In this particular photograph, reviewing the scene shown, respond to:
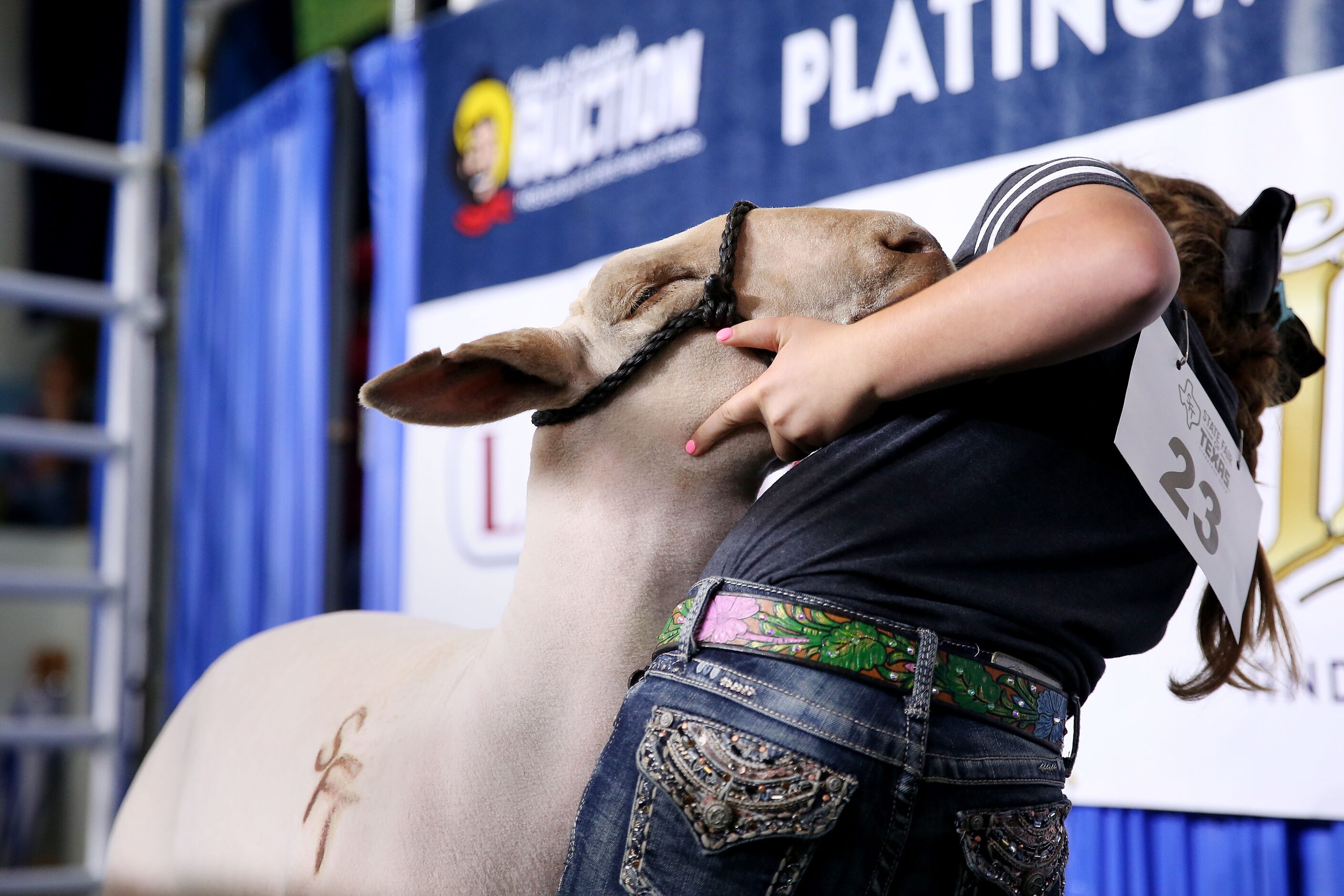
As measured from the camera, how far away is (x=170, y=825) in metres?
1.62

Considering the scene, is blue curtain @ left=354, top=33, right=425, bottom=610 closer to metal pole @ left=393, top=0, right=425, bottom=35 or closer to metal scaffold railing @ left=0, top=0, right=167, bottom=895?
metal pole @ left=393, top=0, right=425, bottom=35

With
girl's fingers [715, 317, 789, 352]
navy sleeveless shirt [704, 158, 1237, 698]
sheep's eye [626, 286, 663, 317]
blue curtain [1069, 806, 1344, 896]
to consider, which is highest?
sheep's eye [626, 286, 663, 317]

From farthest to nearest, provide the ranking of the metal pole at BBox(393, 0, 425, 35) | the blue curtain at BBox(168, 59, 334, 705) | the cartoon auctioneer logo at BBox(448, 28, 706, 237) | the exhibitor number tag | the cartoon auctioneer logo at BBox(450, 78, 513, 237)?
1. the metal pole at BBox(393, 0, 425, 35)
2. the blue curtain at BBox(168, 59, 334, 705)
3. the cartoon auctioneer logo at BBox(450, 78, 513, 237)
4. the cartoon auctioneer logo at BBox(448, 28, 706, 237)
5. the exhibitor number tag

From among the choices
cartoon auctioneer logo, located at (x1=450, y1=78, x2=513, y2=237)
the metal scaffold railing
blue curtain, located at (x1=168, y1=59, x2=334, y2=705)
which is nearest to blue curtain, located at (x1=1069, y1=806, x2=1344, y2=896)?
cartoon auctioneer logo, located at (x1=450, y1=78, x2=513, y2=237)

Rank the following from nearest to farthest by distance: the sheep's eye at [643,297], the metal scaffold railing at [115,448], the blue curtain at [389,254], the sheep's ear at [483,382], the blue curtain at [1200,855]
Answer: the sheep's ear at [483,382] < the sheep's eye at [643,297] < the blue curtain at [1200,855] < the blue curtain at [389,254] < the metal scaffold railing at [115,448]

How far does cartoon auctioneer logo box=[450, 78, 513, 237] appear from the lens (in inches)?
137

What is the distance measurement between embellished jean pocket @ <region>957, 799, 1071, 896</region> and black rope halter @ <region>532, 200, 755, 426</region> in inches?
17.7

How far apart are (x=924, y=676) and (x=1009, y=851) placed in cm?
13

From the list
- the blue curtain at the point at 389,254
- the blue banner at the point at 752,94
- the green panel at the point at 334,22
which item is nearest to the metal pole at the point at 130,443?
the green panel at the point at 334,22

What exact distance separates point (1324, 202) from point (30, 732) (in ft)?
12.1

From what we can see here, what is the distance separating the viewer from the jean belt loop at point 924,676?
29.0 inches

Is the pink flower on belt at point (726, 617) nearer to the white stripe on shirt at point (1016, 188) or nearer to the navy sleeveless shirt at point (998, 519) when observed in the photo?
the navy sleeveless shirt at point (998, 519)

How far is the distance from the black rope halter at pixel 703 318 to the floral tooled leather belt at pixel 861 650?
0.94 feet

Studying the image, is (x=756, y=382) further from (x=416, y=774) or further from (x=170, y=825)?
(x=170, y=825)
